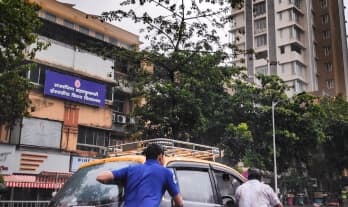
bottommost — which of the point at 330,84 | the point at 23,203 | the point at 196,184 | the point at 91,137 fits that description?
the point at 23,203

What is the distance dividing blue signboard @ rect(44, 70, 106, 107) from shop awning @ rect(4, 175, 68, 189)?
4.45 meters

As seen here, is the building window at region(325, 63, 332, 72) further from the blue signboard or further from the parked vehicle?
the parked vehicle

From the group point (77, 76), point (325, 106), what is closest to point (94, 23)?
point (77, 76)

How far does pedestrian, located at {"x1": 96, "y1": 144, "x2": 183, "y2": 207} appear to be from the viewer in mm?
4219

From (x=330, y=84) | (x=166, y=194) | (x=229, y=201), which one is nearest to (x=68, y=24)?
(x=229, y=201)

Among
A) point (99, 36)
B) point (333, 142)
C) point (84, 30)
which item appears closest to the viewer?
point (84, 30)

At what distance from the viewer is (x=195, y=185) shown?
231 inches

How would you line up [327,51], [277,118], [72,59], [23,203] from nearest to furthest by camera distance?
[23,203]
[72,59]
[277,118]
[327,51]

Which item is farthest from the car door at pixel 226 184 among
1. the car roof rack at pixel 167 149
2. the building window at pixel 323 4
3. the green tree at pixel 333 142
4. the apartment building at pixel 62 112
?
the building window at pixel 323 4

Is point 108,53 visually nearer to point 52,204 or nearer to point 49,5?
point 52,204

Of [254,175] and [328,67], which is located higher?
[328,67]

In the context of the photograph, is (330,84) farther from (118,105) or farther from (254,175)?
(254,175)

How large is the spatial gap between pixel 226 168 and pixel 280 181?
33663 millimetres

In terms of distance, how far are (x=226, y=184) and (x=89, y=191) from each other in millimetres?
2081
